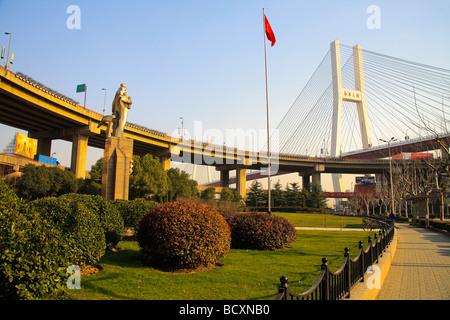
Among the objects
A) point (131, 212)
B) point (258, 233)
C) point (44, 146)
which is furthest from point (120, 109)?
point (44, 146)

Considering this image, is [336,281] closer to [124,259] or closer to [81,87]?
[124,259]

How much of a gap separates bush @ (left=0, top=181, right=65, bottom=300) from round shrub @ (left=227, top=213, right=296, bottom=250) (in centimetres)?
735

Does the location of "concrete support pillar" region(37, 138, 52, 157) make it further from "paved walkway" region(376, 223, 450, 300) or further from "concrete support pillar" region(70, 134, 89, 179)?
"paved walkway" region(376, 223, 450, 300)

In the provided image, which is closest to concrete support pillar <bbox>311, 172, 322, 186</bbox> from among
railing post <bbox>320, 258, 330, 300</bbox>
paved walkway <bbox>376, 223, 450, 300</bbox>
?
paved walkway <bbox>376, 223, 450, 300</bbox>

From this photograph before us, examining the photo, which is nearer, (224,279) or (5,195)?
(5,195)

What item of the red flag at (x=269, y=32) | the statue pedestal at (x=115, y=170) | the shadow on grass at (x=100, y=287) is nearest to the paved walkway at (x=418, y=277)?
the shadow on grass at (x=100, y=287)

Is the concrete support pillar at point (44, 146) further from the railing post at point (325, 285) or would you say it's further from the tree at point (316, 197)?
the railing post at point (325, 285)

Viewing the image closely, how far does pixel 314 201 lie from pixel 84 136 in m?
44.6

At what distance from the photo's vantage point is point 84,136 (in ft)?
153

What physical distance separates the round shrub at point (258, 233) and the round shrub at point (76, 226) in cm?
552

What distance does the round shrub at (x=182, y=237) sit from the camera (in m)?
7.72

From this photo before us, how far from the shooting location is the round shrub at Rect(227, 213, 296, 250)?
11.5 m
